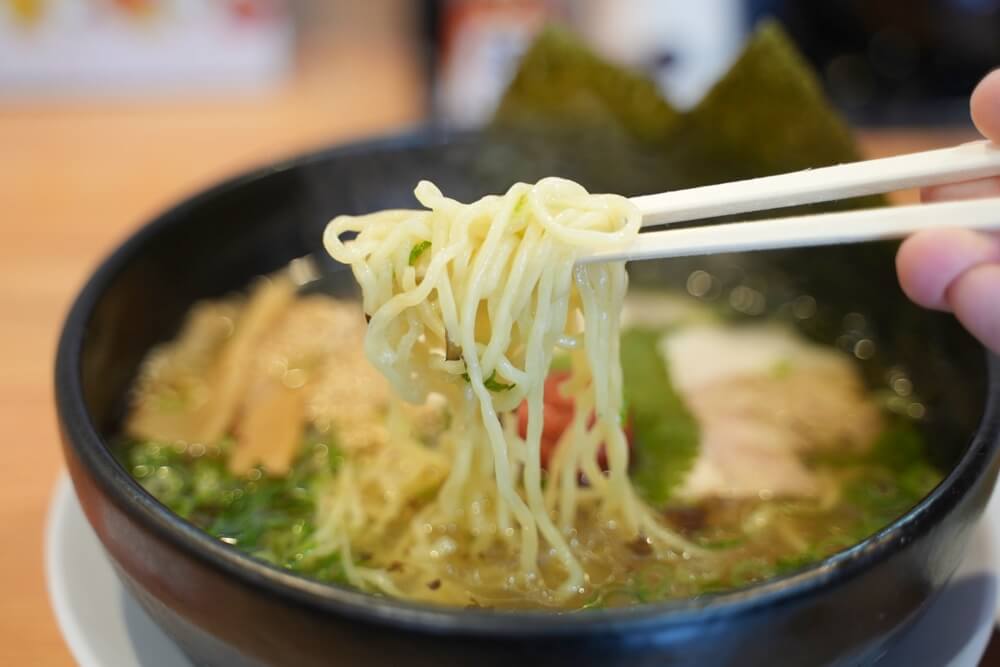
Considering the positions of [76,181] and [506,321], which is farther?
[76,181]

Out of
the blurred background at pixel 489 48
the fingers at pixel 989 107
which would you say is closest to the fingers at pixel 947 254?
the fingers at pixel 989 107

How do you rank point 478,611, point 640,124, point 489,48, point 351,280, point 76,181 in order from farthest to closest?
point 489,48, point 76,181, point 351,280, point 640,124, point 478,611

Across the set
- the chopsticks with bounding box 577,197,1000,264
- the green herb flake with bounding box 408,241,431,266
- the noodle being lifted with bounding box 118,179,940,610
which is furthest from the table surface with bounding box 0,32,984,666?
the chopsticks with bounding box 577,197,1000,264

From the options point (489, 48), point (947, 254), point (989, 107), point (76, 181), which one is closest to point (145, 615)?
point (947, 254)

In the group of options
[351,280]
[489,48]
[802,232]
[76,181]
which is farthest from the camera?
[489,48]

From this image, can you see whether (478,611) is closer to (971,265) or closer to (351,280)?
(971,265)

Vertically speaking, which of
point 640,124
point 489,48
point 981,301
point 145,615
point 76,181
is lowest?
point 145,615

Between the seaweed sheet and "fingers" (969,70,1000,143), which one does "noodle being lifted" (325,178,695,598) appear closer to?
"fingers" (969,70,1000,143)

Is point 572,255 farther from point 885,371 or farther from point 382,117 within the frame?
point 382,117

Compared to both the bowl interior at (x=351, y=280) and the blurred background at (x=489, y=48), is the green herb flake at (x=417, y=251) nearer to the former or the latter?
the bowl interior at (x=351, y=280)
